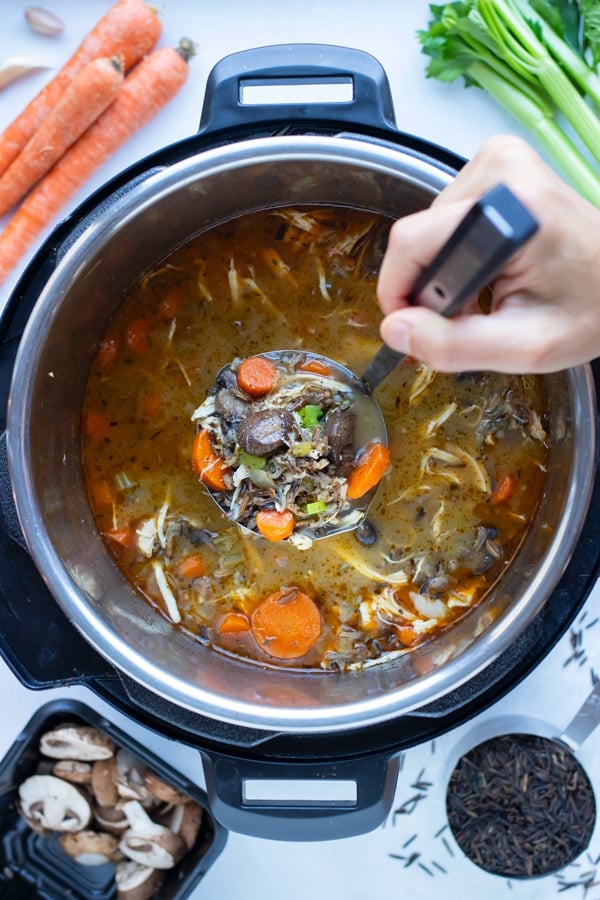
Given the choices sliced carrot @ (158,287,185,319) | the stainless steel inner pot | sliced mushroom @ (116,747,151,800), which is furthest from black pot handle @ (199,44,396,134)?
sliced mushroom @ (116,747,151,800)

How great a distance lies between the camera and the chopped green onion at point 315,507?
254cm

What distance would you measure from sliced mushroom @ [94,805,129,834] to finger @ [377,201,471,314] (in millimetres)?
2187

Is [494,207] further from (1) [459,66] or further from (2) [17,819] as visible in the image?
(2) [17,819]

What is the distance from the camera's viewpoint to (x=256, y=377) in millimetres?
2590

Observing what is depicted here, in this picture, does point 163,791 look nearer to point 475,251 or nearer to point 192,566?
point 192,566

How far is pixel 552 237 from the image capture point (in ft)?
5.44

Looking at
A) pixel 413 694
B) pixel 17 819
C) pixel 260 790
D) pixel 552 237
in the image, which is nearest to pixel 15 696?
pixel 17 819

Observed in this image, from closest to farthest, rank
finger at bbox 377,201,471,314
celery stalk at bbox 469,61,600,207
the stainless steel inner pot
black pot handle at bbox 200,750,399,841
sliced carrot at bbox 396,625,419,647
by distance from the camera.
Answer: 1. finger at bbox 377,201,471,314
2. the stainless steel inner pot
3. black pot handle at bbox 200,750,399,841
4. sliced carrot at bbox 396,625,419,647
5. celery stalk at bbox 469,61,600,207

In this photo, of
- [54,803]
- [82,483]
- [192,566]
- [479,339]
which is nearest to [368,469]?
[192,566]

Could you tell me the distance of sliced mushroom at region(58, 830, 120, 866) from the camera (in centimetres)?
301

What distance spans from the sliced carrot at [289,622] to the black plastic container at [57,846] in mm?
616

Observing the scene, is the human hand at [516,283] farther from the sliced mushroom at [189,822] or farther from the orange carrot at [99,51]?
the sliced mushroom at [189,822]

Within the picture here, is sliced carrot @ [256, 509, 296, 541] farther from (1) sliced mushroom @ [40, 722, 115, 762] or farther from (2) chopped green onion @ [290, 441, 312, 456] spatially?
(1) sliced mushroom @ [40, 722, 115, 762]

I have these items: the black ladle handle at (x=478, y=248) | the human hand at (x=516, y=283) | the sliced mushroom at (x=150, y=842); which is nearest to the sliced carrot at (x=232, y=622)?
the sliced mushroom at (x=150, y=842)
